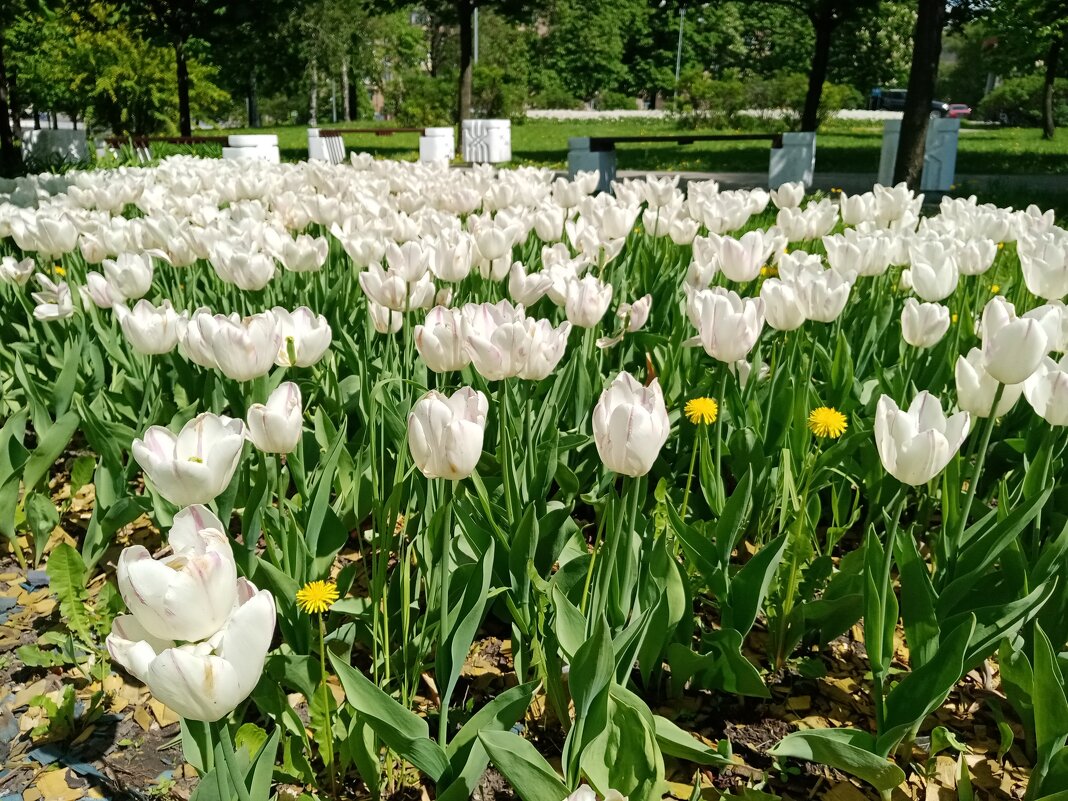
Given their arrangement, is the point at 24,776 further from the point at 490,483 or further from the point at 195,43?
the point at 195,43

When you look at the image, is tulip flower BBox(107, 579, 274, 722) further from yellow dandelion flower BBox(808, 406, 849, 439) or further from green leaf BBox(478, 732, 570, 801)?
yellow dandelion flower BBox(808, 406, 849, 439)

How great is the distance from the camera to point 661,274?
3859 millimetres

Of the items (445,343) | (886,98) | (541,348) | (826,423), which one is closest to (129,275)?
(445,343)

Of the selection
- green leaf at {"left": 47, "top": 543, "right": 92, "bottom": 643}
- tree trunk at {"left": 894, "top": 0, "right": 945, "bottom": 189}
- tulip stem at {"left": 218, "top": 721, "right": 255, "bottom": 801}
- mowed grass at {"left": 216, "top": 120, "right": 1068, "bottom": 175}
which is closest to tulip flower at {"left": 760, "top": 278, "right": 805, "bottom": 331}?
tulip stem at {"left": 218, "top": 721, "right": 255, "bottom": 801}

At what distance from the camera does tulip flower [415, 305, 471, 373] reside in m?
1.80

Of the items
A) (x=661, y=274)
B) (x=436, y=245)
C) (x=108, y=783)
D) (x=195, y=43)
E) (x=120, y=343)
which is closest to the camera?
(x=108, y=783)

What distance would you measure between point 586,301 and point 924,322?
0.88 metres

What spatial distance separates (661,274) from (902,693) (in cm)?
257

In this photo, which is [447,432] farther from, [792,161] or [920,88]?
[792,161]

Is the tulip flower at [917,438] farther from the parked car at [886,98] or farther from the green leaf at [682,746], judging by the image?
the parked car at [886,98]

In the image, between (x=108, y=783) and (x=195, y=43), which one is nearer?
(x=108, y=783)

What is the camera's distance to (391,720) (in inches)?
54.7

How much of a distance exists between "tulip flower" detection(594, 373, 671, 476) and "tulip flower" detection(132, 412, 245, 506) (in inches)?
21.3

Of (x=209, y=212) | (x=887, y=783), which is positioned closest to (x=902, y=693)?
(x=887, y=783)
